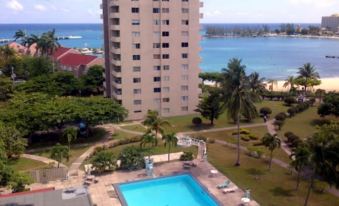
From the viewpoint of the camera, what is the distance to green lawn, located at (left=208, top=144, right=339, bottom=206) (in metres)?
33.8

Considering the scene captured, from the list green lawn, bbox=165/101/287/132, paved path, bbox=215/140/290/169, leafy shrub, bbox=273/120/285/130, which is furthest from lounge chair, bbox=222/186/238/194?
leafy shrub, bbox=273/120/285/130

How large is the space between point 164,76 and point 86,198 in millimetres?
39564

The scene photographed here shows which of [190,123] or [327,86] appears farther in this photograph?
[327,86]

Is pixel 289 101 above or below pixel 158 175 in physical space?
above

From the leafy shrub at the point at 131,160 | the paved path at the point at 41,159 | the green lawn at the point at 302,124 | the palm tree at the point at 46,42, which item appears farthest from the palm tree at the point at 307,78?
the palm tree at the point at 46,42

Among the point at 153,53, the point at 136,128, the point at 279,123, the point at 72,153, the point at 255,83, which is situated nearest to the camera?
the point at 72,153

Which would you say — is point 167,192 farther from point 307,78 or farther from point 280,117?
point 307,78

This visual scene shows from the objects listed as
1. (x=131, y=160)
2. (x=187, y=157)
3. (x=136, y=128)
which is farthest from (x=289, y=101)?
(x=131, y=160)

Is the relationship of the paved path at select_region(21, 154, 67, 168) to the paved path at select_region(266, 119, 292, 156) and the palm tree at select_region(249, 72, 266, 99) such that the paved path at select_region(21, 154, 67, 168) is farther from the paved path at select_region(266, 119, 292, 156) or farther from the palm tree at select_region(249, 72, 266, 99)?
the paved path at select_region(266, 119, 292, 156)

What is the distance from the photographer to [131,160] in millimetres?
41500

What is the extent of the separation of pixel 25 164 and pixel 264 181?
91.6ft

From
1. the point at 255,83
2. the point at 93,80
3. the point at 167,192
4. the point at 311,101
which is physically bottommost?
the point at 167,192

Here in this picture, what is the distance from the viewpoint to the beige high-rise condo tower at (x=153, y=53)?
6238 centimetres

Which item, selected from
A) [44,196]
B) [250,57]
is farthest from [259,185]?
[250,57]
